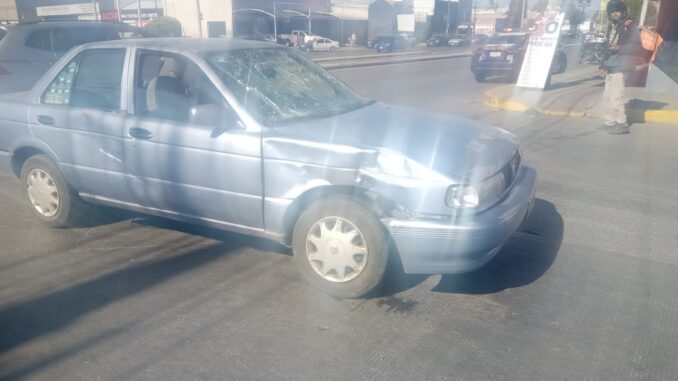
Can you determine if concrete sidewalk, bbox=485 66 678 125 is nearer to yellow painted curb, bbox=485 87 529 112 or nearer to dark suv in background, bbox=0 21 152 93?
yellow painted curb, bbox=485 87 529 112

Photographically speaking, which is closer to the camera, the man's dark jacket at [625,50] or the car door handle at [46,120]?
the car door handle at [46,120]

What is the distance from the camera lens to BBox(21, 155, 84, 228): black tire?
515 centimetres

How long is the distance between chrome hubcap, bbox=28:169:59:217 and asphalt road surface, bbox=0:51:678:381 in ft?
0.63

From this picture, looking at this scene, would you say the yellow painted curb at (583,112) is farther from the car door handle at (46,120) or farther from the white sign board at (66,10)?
the white sign board at (66,10)

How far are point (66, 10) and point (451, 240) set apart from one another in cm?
5261

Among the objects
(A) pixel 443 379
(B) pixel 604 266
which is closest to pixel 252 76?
(A) pixel 443 379

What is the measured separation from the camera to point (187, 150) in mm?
4336

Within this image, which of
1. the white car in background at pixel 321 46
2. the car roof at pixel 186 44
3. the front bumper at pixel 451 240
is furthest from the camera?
the white car in background at pixel 321 46

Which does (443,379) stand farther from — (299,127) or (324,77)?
(324,77)

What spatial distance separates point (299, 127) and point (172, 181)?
3.47 feet

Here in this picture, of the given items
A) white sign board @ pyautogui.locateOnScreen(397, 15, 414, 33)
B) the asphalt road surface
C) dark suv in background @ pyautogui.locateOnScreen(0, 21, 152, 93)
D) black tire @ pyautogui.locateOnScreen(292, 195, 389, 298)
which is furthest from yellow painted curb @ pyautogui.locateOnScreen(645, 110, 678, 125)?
white sign board @ pyautogui.locateOnScreen(397, 15, 414, 33)

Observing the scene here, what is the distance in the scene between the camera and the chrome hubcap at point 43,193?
5250mm

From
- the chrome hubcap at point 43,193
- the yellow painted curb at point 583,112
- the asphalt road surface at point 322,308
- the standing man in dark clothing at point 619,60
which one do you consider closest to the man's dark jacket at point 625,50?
the standing man in dark clothing at point 619,60

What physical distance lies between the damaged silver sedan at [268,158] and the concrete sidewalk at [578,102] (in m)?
6.83
